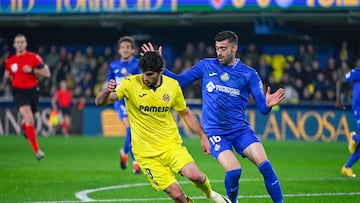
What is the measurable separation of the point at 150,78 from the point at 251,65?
21.8 m

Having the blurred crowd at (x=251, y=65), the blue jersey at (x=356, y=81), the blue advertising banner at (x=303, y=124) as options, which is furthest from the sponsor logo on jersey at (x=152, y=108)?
the blurred crowd at (x=251, y=65)

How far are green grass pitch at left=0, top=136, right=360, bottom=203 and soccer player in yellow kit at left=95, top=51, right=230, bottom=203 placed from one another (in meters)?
2.44

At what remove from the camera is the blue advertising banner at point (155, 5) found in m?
30.3

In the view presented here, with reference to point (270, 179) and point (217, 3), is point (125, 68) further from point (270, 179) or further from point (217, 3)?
point (217, 3)

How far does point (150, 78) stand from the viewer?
10211mm

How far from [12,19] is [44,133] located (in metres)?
4.97

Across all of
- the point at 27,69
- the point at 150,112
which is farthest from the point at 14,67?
the point at 150,112

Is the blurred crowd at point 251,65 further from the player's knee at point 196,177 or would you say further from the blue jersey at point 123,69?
the player's knee at point 196,177

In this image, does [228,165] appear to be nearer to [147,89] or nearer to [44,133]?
[147,89]

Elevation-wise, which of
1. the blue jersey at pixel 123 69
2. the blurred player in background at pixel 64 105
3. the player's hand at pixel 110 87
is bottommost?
the blurred player in background at pixel 64 105

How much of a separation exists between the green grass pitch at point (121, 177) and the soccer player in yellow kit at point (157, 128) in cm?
244

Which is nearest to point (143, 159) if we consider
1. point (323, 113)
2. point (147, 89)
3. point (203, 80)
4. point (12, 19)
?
point (147, 89)

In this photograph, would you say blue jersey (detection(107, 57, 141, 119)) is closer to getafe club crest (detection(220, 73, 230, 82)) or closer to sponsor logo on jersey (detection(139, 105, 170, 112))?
getafe club crest (detection(220, 73, 230, 82))

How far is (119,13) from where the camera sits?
32844 millimetres
